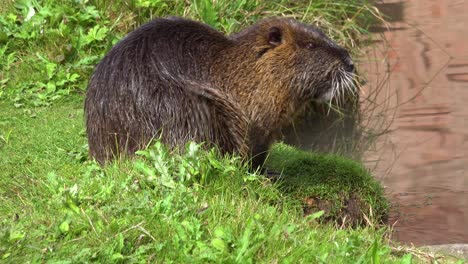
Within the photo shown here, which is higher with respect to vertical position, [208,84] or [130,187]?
[208,84]

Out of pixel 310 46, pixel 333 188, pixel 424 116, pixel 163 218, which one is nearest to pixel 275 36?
pixel 310 46

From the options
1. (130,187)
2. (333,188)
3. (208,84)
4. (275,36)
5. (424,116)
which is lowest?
(424,116)

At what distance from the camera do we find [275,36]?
215 inches

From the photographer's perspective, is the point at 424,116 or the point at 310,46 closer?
the point at 310,46

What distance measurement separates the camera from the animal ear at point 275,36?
17.8 ft

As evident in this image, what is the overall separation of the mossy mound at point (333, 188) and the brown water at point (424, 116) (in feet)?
1.10

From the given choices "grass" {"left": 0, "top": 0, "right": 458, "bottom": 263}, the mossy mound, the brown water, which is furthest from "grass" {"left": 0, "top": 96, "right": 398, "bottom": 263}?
the brown water

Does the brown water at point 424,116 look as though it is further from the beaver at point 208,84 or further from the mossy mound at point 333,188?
the beaver at point 208,84

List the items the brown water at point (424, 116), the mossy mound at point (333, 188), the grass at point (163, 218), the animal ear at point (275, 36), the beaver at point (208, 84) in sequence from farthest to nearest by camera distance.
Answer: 1. the brown water at point (424, 116)
2. the mossy mound at point (333, 188)
3. the animal ear at point (275, 36)
4. the beaver at point (208, 84)
5. the grass at point (163, 218)

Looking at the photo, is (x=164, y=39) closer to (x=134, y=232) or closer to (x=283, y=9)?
(x=134, y=232)

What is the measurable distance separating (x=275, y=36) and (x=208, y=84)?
631 millimetres

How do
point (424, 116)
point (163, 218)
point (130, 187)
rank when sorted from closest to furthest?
point (163, 218), point (130, 187), point (424, 116)

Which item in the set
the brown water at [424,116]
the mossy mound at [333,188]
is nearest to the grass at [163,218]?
the mossy mound at [333,188]

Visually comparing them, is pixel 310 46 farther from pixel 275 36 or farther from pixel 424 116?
pixel 424 116
